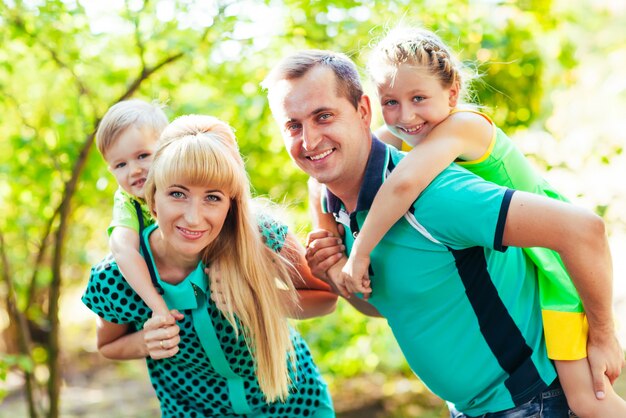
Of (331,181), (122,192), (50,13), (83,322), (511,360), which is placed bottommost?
(83,322)

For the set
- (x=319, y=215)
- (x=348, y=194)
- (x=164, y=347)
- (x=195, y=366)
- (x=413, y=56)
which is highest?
(x=413, y=56)

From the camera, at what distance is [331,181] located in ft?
7.13

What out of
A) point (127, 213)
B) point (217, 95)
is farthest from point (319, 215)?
point (217, 95)

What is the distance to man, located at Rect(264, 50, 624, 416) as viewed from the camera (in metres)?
1.79

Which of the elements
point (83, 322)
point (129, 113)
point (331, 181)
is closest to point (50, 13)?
point (129, 113)

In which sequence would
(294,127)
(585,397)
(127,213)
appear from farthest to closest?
(127,213) < (294,127) < (585,397)

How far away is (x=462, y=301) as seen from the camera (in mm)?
2021

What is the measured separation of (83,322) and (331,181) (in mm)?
6349

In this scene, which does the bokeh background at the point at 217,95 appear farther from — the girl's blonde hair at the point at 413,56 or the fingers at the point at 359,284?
the fingers at the point at 359,284

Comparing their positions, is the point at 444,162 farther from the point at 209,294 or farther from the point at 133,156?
the point at 133,156

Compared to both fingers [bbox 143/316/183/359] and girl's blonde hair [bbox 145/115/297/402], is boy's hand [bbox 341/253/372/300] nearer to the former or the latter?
girl's blonde hair [bbox 145/115/297/402]

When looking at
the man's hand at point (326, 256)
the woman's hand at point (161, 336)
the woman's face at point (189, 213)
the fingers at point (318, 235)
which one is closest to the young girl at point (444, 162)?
the man's hand at point (326, 256)

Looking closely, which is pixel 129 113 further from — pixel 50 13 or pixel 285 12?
pixel 285 12

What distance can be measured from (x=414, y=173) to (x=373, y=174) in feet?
0.72
